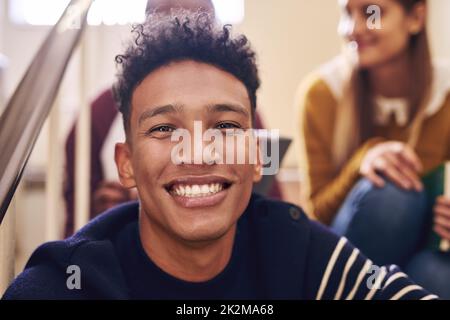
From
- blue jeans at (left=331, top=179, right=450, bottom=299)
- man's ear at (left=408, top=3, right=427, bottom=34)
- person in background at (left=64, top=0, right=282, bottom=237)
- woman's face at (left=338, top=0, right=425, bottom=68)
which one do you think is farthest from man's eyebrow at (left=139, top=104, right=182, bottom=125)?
man's ear at (left=408, top=3, right=427, bottom=34)

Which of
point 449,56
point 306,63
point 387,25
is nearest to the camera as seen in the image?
point 387,25

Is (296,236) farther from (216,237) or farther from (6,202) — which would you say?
(6,202)

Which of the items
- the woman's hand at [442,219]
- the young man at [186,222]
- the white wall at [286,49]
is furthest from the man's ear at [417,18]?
the young man at [186,222]

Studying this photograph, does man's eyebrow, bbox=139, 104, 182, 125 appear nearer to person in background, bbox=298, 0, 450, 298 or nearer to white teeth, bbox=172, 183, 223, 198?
white teeth, bbox=172, 183, 223, 198

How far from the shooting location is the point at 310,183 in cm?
112

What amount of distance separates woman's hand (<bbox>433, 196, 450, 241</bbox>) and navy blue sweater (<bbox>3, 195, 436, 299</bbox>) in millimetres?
225

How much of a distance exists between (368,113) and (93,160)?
51 centimetres

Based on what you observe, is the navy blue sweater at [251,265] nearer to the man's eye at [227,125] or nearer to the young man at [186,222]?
the young man at [186,222]

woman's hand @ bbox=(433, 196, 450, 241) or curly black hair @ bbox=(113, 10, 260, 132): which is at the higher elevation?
curly black hair @ bbox=(113, 10, 260, 132)

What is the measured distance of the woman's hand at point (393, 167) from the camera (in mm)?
928

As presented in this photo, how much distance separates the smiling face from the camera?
0.67 metres

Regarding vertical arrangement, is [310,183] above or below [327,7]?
below
